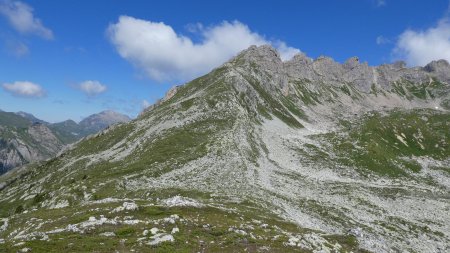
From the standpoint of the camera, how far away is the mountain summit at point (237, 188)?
3791cm

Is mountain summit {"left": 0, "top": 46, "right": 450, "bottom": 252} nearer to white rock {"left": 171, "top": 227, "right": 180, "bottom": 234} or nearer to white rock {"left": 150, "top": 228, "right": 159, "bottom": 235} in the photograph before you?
white rock {"left": 150, "top": 228, "right": 159, "bottom": 235}

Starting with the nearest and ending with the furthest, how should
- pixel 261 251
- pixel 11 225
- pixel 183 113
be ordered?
pixel 261 251
pixel 11 225
pixel 183 113

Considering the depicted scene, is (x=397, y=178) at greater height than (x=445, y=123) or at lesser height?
lesser

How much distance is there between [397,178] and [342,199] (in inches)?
1752

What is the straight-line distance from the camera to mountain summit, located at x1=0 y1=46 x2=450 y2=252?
37.9 m

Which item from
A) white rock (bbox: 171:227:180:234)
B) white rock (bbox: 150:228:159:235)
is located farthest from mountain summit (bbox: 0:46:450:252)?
white rock (bbox: 171:227:180:234)

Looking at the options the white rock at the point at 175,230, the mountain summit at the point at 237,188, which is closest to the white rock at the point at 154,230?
the mountain summit at the point at 237,188

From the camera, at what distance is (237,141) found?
111188 mm

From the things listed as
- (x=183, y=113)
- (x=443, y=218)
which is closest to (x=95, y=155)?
(x=183, y=113)

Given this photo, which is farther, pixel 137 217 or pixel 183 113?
pixel 183 113

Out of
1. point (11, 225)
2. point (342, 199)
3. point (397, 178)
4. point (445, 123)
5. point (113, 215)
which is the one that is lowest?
point (11, 225)

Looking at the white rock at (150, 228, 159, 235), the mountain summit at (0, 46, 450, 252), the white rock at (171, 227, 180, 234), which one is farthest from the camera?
the mountain summit at (0, 46, 450, 252)

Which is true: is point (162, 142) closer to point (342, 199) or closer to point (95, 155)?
point (95, 155)

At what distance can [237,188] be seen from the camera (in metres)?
73.2
